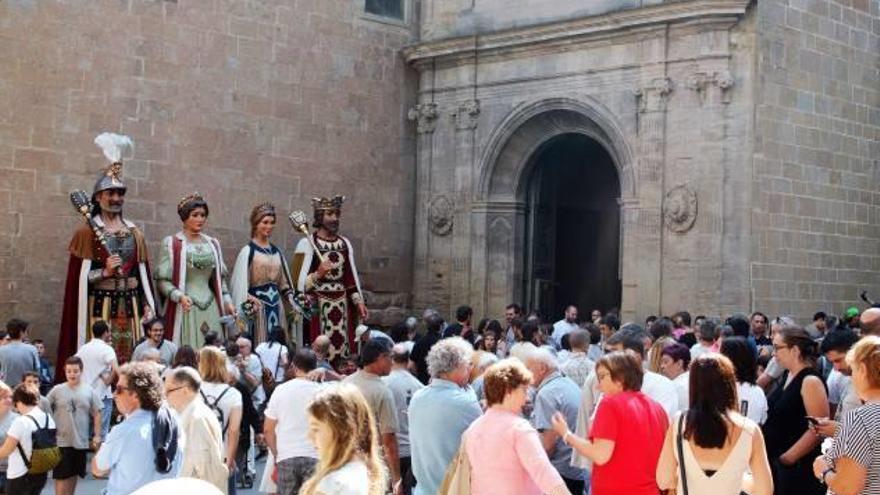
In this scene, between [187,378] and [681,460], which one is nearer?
[681,460]

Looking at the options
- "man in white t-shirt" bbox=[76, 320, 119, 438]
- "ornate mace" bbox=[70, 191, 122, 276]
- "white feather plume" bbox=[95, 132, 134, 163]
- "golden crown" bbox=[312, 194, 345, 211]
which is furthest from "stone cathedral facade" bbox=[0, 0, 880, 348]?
"man in white t-shirt" bbox=[76, 320, 119, 438]

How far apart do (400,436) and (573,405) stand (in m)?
1.40

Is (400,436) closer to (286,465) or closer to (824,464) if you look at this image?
(286,465)

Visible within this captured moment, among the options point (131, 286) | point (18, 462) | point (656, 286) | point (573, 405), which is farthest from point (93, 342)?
point (656, 286)

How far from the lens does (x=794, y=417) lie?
7.18 m

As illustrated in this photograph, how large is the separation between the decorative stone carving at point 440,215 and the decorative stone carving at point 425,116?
3.45ft

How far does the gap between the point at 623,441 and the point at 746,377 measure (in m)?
1.61

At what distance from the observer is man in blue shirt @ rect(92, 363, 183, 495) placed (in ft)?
20.9

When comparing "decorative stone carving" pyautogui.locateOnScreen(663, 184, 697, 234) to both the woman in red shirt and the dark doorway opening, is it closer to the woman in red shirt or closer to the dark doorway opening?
the dark doorway opening

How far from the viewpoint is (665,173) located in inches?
651

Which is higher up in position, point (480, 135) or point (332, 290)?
point (480, 135)

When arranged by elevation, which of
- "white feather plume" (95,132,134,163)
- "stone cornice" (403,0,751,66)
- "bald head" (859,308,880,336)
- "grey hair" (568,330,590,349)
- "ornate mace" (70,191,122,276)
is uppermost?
"stone cornice" (403,0,751,66)

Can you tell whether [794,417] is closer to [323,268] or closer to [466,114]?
[323,268]

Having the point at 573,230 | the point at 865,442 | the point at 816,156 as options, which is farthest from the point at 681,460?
the point at 573,230
